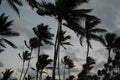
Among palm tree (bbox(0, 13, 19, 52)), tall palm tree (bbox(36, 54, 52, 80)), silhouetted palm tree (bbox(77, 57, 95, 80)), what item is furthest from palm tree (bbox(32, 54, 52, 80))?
palm tree (bbox(0, 13, 19, 52))

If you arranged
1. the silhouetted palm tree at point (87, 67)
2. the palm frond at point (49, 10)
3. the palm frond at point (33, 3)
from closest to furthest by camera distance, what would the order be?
the palm frond at point (33, 3), the palm frond at point (49, 10), the silhouetted palm tree at point (87, 67)

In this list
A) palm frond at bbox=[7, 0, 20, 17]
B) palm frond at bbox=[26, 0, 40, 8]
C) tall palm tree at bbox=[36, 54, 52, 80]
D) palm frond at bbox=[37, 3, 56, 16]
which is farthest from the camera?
tall palm tree at bbox=[36, 54, 52, 80]

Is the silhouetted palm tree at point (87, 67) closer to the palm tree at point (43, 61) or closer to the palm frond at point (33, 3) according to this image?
the palm tree at point (43, 61)

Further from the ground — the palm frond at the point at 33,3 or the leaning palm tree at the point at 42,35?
the leaning palm tree at the point at 42,35

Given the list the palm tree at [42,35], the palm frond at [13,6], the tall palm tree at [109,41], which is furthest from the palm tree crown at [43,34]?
the palm frond at [13,6]

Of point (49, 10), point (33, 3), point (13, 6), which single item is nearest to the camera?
point (33, 3)

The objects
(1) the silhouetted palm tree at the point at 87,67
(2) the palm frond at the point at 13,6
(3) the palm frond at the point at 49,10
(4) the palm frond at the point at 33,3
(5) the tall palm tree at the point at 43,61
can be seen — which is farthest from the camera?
(5) the tall palm tree at the point at 43,61

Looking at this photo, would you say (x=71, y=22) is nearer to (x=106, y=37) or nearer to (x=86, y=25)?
(x=86, y=25)

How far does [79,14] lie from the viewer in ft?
90.0

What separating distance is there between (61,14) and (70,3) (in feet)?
4.67

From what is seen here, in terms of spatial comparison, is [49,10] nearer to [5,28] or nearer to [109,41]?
[5,28]

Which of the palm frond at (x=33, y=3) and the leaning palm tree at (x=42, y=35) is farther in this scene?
the leaning palm tree at (x=42, y=35)

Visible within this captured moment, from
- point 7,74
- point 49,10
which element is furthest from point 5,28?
point 7,74

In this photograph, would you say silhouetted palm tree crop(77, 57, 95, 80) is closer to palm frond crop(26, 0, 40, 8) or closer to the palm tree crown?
the palm tree crown
